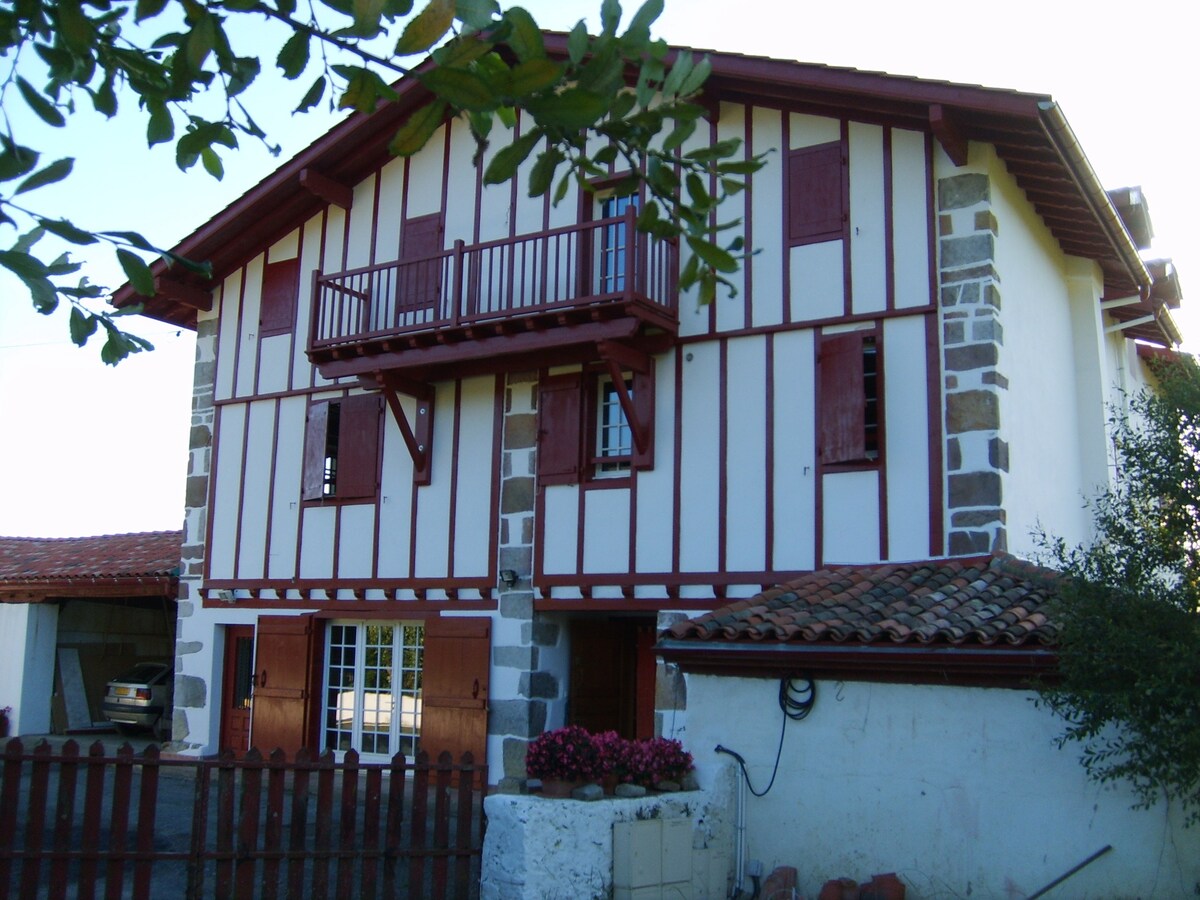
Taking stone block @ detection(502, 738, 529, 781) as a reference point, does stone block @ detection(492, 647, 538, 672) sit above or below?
above

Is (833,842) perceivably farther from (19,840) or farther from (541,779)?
(19,840)

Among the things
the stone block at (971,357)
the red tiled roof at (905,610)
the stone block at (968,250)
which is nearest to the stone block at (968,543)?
the red tiled roof at (905,610)

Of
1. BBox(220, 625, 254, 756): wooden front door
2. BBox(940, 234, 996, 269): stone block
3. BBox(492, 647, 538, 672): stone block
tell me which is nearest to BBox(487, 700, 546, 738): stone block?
BBox(492, 647, 538, 672): stone block

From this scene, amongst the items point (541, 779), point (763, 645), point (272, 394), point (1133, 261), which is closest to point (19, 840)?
point (541, 779)

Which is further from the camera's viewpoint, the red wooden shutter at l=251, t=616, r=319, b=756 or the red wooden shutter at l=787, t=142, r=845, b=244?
the red wooden shutter at l=251, t=616, r=319, b=756

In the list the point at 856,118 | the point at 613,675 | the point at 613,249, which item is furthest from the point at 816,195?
the point at 613,675

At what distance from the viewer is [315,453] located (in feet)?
47.8

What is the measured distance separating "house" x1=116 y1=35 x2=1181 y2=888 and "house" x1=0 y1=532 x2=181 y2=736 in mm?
2340

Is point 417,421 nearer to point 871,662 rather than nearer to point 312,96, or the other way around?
point 871,662

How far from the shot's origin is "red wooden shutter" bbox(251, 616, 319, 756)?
14.2 meters

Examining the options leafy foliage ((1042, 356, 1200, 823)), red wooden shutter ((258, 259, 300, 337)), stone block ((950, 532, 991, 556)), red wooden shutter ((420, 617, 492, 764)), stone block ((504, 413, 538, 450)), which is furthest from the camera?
red wooden shutter ((258, 259, 300, 337))

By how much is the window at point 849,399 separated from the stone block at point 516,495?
10.5 ft

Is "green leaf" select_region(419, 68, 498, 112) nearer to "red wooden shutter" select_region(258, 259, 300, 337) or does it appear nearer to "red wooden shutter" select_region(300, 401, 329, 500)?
"red wooden shutter" select_region(300, 401, 329, 500)

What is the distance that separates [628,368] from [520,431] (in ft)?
5.16
